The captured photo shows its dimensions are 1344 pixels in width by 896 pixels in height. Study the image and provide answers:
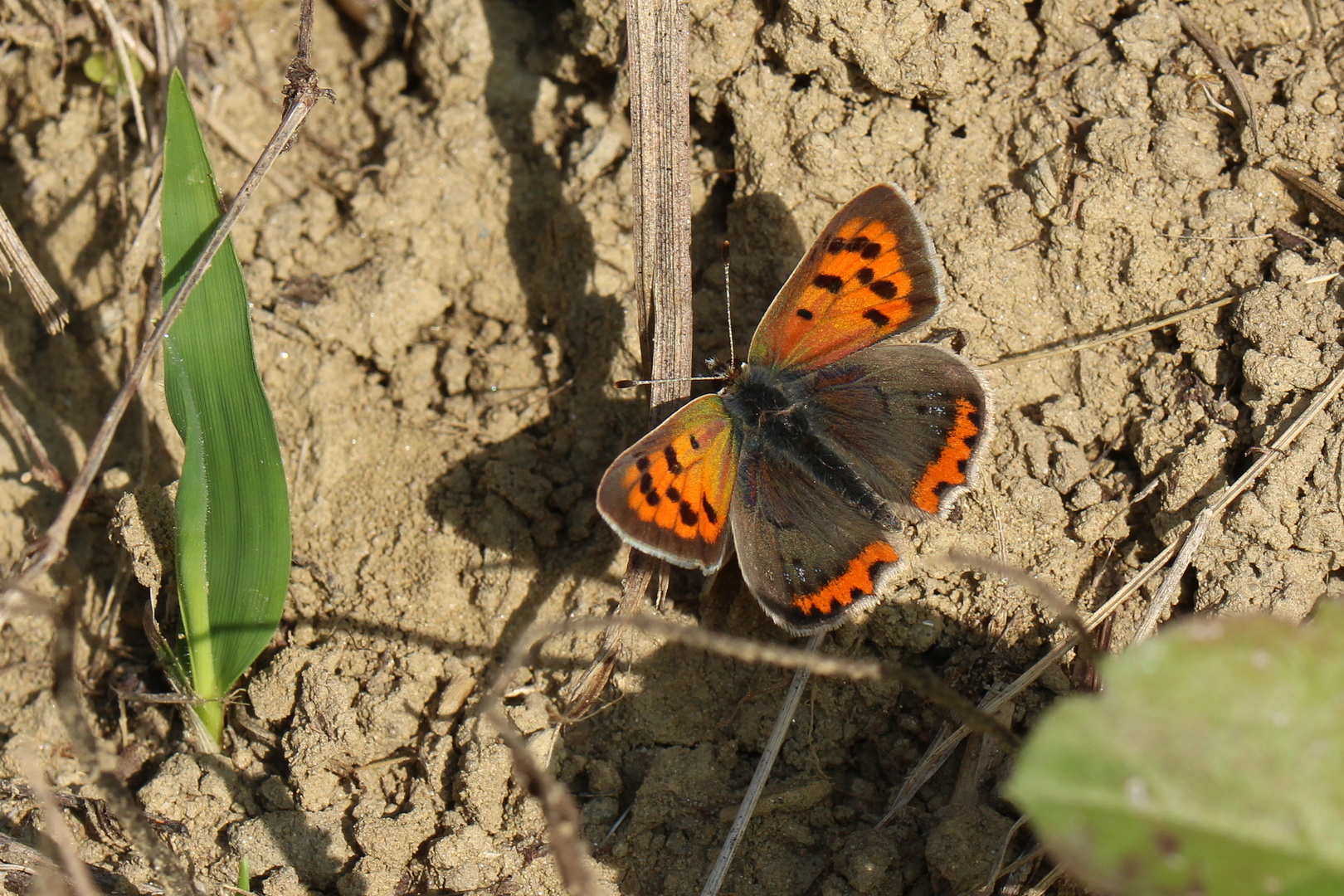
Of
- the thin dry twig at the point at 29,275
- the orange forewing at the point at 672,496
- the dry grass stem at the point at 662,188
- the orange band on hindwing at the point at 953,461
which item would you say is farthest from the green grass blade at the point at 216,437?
the orange band on hindwing at the point at 953,461

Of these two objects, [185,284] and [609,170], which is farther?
[609,170]

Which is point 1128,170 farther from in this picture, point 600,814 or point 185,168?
point 185,168

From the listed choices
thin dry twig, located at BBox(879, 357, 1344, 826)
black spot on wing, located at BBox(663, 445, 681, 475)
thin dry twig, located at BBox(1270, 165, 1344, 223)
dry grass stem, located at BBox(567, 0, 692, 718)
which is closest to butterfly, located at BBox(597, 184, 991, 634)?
black spot on wing, located at BBox(663, 445, 681, 475)

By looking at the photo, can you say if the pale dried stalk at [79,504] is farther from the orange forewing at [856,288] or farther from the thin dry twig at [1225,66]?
the thin dry twig at [1225,66]

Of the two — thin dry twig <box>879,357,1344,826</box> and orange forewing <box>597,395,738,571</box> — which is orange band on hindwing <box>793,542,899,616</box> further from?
thin dry twig <box>879,357,1344,826</box>

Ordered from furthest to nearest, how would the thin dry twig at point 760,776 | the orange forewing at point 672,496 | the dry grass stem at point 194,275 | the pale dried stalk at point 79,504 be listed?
the orange forewing at point 672,496 < the thin dry twig at point 760,776 < the dry grass stem at point 194,275 < the pale dried stalk at point 79,504

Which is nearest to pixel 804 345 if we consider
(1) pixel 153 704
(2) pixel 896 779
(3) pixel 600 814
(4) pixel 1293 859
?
(2) pixel 896 779
